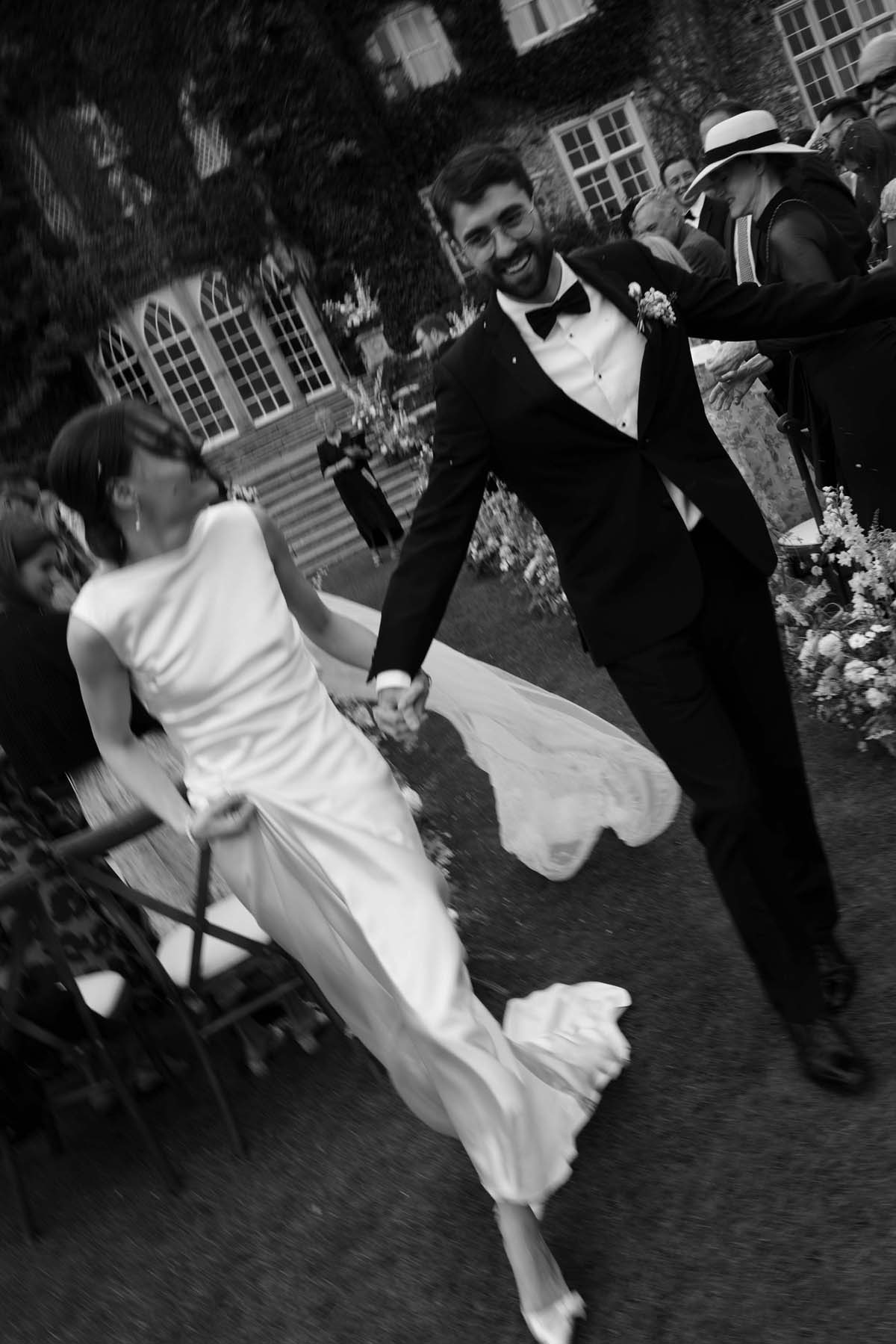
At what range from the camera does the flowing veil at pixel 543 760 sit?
407cm

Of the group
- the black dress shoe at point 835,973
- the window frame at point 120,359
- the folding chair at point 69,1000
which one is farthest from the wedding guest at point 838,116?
the window frame at point 120,359

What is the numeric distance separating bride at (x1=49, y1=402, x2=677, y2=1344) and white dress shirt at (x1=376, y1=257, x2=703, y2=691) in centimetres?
82

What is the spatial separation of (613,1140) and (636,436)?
1872 mm

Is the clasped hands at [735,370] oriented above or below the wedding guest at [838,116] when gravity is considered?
below

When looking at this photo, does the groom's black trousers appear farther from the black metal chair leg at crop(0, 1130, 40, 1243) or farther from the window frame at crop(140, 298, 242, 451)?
the window frame at crop(140, 298, 242, 451)

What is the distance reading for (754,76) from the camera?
23922 mm

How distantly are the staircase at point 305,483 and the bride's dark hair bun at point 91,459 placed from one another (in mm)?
13527

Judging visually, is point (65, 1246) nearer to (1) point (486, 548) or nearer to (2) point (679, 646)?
(2) point (679, 646)

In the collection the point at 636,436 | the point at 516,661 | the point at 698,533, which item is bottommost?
the point at 516,661

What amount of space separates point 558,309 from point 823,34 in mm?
25044

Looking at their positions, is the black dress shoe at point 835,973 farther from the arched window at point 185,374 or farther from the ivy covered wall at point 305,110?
the arched window at point 185,374

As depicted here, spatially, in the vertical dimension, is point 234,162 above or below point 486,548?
above

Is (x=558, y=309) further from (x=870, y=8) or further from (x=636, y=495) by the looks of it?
(x=870, y=8)

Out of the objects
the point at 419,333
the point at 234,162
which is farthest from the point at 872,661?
the point at 234,162
